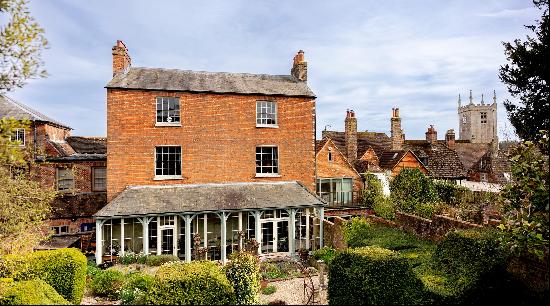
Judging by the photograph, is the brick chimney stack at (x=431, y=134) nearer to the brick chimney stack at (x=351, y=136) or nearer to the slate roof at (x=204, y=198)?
the brick chimney stack at (x=351, y=136)

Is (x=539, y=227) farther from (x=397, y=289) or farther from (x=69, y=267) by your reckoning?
(x=69, y=267)

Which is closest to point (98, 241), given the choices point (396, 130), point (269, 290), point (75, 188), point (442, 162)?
point (75, 188)

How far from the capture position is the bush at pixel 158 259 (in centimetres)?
1606

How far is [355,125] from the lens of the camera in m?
27.3

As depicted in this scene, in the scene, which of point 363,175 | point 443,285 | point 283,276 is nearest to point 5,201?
point 283,276

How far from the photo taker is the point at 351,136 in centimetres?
2820

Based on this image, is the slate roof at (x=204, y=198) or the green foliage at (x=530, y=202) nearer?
the green foliage at (x=530, y=202)

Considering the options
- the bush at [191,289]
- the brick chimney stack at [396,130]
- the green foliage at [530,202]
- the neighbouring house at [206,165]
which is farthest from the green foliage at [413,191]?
the bush at [191,289]

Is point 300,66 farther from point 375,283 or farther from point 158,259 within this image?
point 375,283

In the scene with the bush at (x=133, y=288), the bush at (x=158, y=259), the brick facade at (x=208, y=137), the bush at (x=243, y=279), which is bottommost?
the bush at (x=158, y=259)

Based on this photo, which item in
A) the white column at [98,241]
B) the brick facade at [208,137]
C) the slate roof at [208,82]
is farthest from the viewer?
the slate roof at [208,82]

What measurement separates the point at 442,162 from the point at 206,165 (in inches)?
919

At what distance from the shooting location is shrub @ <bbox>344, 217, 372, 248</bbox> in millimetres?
16581

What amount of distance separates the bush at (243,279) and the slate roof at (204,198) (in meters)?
6.82
